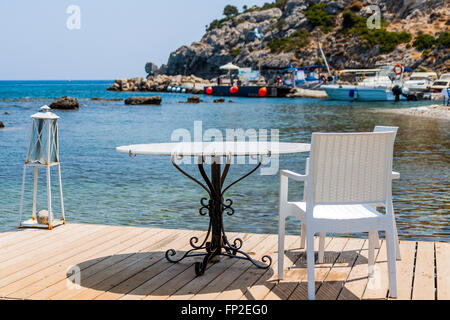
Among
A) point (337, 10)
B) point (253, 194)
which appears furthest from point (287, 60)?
point (253, 194)

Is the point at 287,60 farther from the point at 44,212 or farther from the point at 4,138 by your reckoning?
the point at 44,212

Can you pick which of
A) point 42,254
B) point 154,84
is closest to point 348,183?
point 42,254

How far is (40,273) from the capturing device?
3.34 m

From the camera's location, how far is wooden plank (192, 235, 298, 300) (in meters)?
2.98

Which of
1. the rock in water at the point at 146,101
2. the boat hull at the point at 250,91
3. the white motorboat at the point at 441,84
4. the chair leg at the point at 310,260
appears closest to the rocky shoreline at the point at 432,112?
the white motorboat at the point at 441,84

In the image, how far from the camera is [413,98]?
130 ft

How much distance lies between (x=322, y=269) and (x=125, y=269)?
4.12 ft

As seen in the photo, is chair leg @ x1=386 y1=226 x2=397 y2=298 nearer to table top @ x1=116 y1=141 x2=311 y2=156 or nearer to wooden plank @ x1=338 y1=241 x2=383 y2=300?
wooden plank @ x1=338 y1=241 x2=383 y2=300

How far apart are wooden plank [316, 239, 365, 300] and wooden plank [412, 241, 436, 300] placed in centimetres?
40

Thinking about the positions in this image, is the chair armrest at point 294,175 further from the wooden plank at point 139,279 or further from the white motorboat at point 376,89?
the white motorboat at point 376,89

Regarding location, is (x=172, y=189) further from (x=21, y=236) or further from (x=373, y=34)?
(x=373, y=34)

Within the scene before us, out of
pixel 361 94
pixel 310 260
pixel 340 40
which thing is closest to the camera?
pixel 310 260
